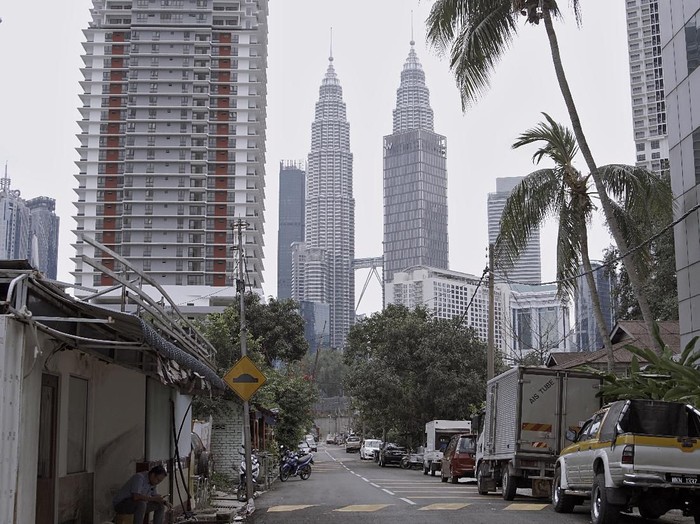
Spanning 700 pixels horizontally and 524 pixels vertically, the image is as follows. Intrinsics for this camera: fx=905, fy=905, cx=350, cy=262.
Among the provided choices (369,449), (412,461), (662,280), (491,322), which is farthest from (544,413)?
(369,449)

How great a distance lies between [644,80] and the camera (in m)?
151

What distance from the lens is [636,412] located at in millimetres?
13945

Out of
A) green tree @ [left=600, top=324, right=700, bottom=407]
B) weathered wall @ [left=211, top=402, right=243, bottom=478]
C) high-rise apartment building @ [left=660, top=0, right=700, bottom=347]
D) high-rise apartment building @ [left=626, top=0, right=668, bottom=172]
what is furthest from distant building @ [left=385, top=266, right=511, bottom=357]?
high-rise apartment building @ [left=626, top=0, right=668, bottom=172]

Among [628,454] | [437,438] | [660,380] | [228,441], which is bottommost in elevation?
[437,438]

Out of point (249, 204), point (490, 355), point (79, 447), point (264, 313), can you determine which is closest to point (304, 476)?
point (490, 355)

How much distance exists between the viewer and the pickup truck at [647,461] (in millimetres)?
13383

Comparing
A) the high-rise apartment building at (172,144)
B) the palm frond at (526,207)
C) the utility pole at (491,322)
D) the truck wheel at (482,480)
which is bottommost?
the truck wheel at (482,480)

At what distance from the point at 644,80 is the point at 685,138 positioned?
444 feet

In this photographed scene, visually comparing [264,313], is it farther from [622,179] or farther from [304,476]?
[622,179]

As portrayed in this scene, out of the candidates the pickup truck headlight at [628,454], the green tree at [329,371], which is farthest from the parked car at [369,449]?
the green tree at [329,371]

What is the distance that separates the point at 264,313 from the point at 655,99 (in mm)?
103347

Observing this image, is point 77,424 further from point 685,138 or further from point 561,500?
point 685,138

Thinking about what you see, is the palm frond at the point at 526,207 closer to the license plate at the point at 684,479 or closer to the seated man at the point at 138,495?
the license plate at the point at 684,479

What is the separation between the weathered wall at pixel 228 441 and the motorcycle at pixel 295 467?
4.82m
